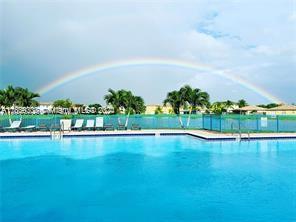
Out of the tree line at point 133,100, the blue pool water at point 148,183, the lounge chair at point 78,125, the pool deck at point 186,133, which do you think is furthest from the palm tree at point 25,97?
the blue pool water at point 148,183

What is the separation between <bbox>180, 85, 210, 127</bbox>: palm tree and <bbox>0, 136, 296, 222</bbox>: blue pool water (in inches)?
462

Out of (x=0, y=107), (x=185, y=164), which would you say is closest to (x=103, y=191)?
(x=185, y=164)

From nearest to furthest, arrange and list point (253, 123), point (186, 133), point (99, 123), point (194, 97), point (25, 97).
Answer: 1. point (186, 133)
2. point (99, 123)
3. point (253, 123)
4. point (194, 97)
5. point (25, 97)

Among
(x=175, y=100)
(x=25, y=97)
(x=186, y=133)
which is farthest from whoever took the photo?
(x=25, y=97)

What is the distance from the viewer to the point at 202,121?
2334cm

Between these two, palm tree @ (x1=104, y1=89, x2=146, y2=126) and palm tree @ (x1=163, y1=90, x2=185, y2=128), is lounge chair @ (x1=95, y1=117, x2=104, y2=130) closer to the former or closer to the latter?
palm tree @ (x1=163, y1=90, x2=185, y2=128)

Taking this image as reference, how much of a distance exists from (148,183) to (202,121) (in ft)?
50.9

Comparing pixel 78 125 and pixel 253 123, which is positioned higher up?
pixel 253 123

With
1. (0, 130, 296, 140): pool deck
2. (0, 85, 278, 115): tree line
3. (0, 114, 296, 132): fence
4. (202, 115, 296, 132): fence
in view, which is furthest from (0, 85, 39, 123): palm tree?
(202, 115, 296, 132): fence

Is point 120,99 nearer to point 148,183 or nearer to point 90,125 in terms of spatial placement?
point 90,125

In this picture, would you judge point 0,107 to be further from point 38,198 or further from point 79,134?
point 38,198

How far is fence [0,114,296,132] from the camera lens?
2019 centimetres

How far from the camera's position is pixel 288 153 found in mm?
13281

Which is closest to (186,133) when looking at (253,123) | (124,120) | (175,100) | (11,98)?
(253,123)
